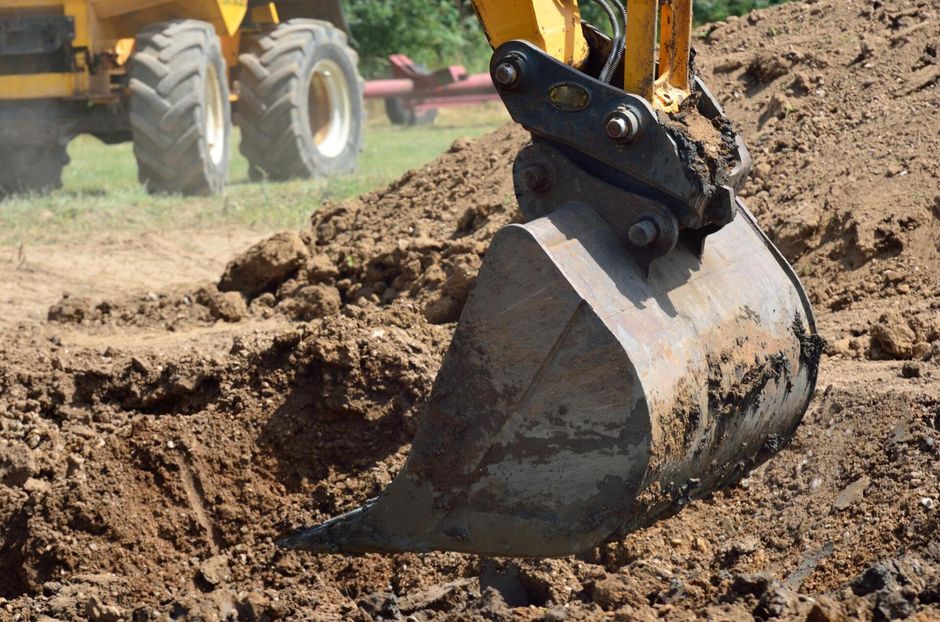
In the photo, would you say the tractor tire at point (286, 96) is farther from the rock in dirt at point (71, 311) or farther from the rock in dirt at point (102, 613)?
the rock in dirt at point (102, 613)

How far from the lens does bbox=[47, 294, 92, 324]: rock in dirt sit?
20.6 feet

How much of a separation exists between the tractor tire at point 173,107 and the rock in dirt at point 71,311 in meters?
4.61

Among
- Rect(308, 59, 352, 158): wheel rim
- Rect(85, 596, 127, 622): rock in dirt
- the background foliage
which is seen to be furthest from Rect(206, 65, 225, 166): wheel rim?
the background foliage

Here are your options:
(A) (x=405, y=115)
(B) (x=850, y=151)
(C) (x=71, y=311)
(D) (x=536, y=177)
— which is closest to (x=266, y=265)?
(C) (x=71, y=311)

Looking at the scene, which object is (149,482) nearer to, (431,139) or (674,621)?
(674,621)

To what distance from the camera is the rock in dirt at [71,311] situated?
6.28 meters

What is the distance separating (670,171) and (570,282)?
0.43m

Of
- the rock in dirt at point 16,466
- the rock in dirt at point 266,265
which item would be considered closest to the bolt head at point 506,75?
the rock in dirt at point 16,466

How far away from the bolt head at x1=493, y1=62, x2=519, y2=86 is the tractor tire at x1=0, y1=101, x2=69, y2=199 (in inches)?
336

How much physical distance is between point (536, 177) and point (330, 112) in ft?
36.2

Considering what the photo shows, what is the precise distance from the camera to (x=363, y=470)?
441 cm

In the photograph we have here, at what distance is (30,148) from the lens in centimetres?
1164

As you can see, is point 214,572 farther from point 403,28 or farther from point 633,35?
point 403,28

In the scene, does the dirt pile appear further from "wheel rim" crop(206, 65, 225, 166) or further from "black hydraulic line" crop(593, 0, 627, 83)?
"wheel rim" crop(206, 65, 225, 166)
